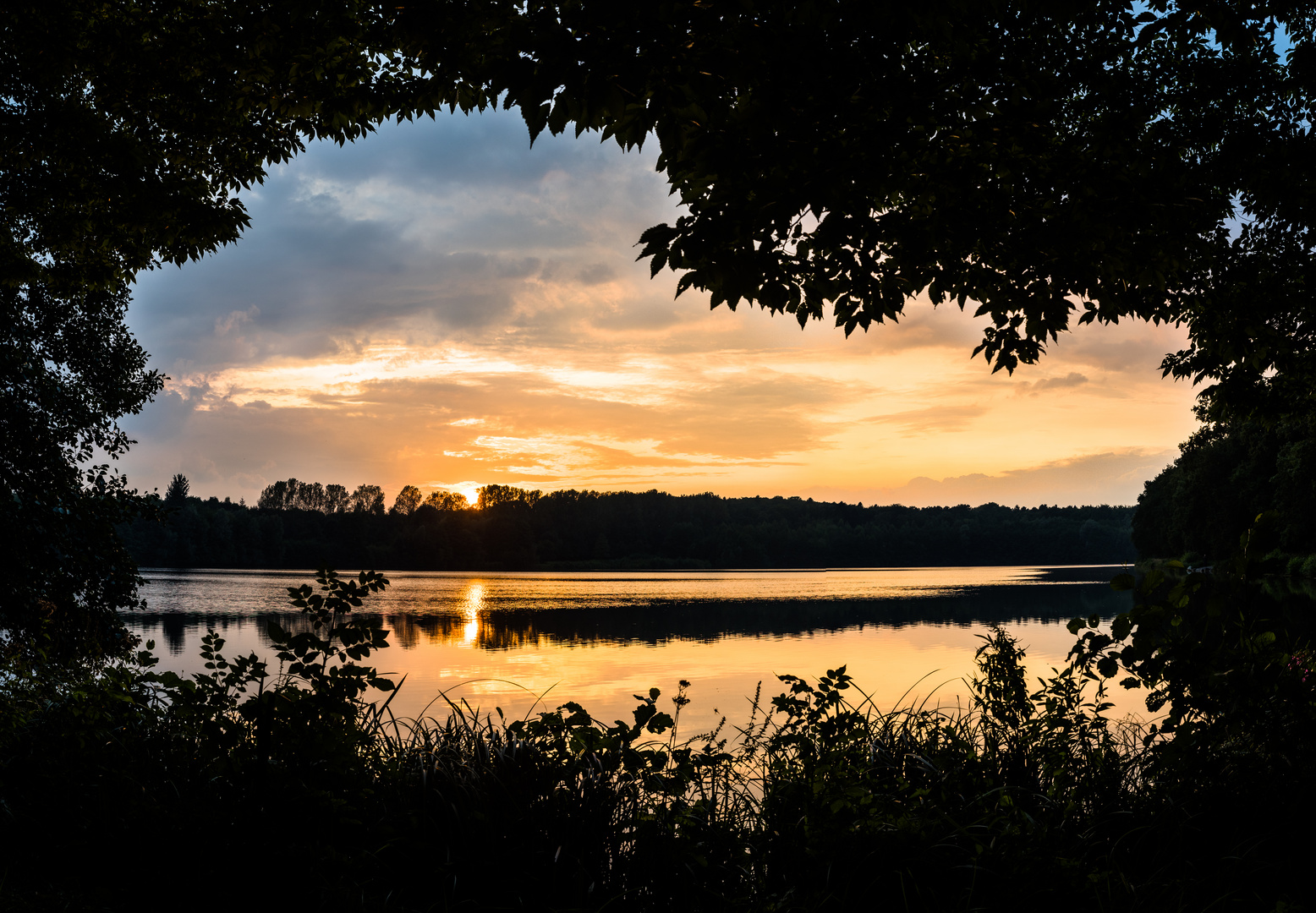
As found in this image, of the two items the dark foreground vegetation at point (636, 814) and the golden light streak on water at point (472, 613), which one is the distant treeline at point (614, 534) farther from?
the dark foreground vegetation at point (636, 814)

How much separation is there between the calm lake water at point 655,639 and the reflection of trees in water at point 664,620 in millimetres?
81

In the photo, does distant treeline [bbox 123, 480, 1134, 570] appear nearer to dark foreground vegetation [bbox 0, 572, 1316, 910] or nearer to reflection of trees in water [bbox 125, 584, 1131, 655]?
reflection of trees in water [bbox 125, 584, 1131, 655]

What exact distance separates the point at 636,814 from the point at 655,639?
17.1 meters

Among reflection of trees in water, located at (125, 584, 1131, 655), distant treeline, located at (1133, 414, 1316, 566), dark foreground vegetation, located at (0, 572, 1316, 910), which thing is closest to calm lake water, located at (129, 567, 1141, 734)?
reflection of trees in water, located at (125, 584, 1131, 655)

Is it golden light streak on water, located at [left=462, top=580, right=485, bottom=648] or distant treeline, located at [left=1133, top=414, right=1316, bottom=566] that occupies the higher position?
distant treeline, located at [left=1133, top=414, right=1316, bottom=566]

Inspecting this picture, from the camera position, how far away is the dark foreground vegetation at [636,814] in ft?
11.6

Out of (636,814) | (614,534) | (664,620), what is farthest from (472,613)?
(614,534)

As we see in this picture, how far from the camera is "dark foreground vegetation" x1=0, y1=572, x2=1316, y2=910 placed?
3527 millimetres

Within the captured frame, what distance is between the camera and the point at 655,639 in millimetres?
20953

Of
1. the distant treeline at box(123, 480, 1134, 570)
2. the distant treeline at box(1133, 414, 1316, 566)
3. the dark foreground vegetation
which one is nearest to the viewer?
the dark foreground vegetation

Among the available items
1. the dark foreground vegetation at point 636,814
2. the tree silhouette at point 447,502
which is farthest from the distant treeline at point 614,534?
the dark foreground vegetation at point 636,814

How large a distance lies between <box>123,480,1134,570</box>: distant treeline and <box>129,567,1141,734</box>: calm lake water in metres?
47.0

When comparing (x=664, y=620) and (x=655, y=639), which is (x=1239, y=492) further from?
(x=655, y=639)

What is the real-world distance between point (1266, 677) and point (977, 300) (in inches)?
141
